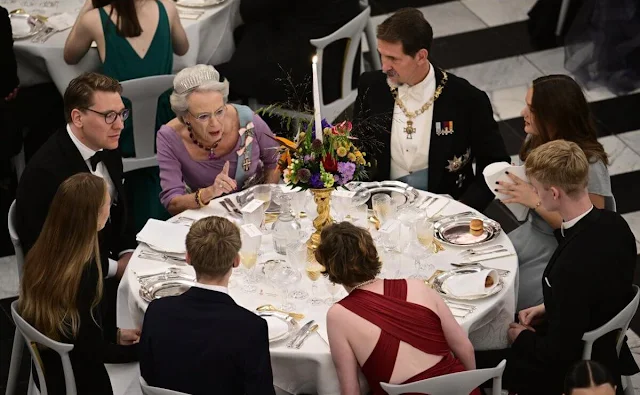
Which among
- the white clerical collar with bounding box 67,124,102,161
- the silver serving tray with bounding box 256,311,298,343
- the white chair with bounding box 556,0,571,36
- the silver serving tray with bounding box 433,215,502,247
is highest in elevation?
the white clerical collar with bounding box 67,124,102,161

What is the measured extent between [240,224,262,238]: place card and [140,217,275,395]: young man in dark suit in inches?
23.5

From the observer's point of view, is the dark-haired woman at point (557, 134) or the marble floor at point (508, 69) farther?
the marble floor at point (508, 69)

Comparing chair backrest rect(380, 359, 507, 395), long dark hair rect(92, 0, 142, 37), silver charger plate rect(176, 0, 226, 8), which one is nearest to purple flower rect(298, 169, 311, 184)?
chair backrest rect(380, 359, 507, 395)

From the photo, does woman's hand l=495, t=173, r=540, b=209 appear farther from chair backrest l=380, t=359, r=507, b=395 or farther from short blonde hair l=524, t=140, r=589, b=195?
chair backrest l=380, t=359, r=507, b=395

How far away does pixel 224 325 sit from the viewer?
354cm

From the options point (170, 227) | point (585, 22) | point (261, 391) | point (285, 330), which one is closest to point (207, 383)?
point (261, 391)

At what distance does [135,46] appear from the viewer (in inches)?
227

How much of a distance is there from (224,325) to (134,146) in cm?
249

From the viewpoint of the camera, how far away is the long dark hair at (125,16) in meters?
5.64

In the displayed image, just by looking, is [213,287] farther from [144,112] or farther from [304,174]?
[144,112]

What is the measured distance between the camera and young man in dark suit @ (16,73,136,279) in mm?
4441

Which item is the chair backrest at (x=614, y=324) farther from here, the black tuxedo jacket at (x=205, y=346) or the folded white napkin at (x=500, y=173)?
the black tuxedo jacket at (x=205, y=346)

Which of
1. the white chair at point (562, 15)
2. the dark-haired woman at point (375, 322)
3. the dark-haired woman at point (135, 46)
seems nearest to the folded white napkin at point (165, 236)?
the dark-haired woman at point (375, 322)

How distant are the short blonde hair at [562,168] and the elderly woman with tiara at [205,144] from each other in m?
1.42
